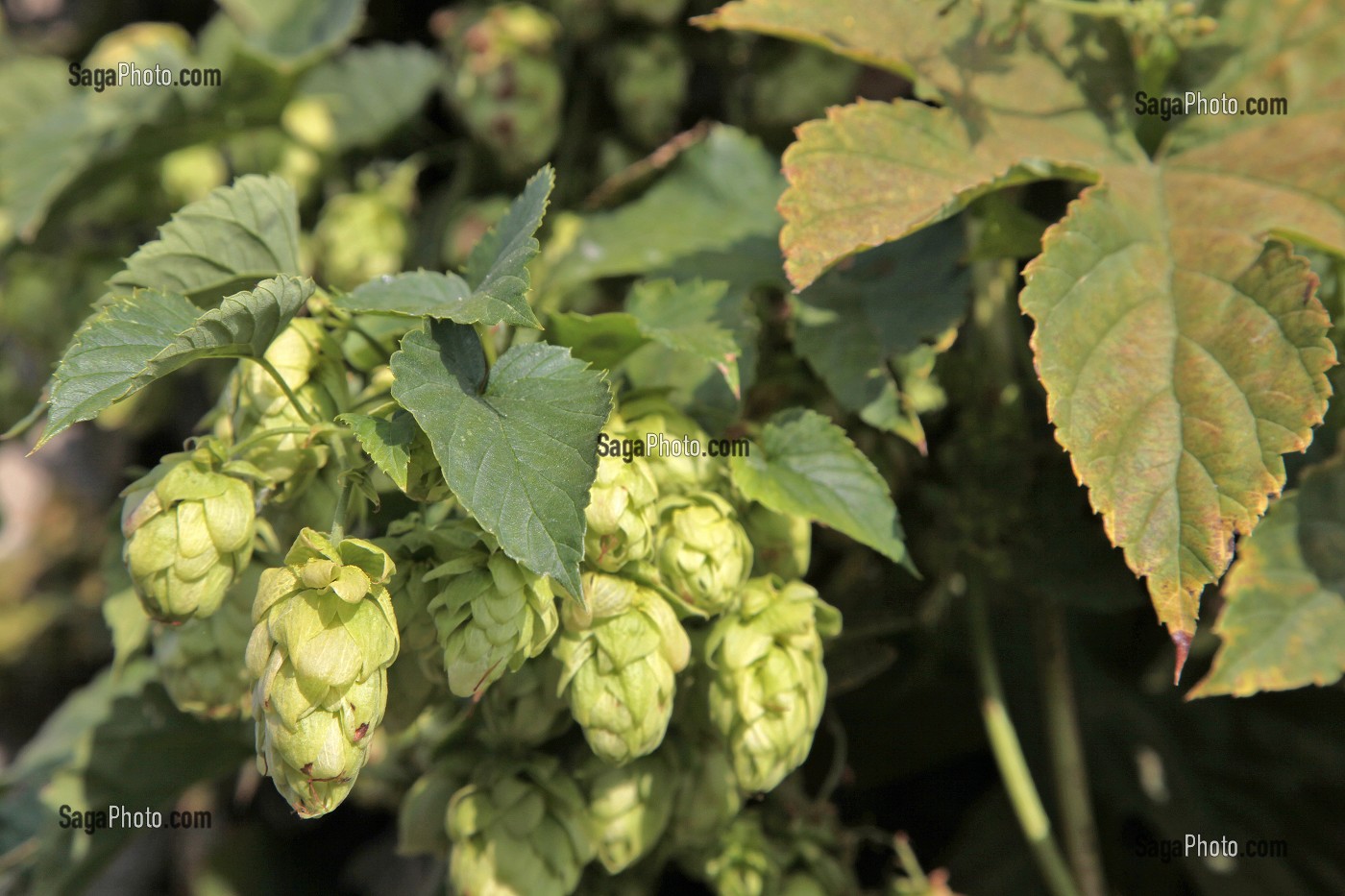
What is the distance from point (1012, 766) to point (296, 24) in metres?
1.22

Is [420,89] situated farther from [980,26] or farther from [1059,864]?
[1059,864]

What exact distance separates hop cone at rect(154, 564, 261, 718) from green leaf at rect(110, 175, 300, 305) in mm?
215

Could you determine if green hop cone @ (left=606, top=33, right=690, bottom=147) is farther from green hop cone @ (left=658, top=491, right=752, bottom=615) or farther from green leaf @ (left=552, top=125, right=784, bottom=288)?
green hop cone @ (left=658, top=491, right=752, bottom=615)

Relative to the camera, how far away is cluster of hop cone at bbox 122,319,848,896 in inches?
23.7

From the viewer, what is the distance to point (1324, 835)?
1191 millimetres

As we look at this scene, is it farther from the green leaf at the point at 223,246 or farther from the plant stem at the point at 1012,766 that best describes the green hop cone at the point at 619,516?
the plant stem at the point at 1012,766

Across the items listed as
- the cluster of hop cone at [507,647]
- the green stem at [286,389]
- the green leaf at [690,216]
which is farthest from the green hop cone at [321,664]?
the green leaf at [690,216]

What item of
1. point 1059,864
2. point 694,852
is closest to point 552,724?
point 694,852

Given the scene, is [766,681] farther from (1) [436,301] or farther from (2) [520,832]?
(1) [436,301]

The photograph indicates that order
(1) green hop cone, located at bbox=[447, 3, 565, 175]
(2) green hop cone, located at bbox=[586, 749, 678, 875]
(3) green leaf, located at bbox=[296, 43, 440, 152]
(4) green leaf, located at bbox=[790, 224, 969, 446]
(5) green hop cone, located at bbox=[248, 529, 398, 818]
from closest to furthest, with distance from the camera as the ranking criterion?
(5) green hop cone, located at bbox=[248, 529, 398, 818] → (2) green hop cone, located at bbox=[586, 749, 678, 875] → (4) green leaf, located at bbox=[790, 224, 969, 446] → (1) green hop cone, located at bbox=[447, 3, 565, 175] → (3) green leaf, located at bbox=[296, 43, 440, 152]

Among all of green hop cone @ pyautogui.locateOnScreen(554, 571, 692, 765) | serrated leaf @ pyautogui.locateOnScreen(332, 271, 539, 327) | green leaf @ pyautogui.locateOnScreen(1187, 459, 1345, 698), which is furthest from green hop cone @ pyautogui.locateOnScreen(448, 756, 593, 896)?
green leaf @ pyautogui.locateOnScreen(1187, 459, 1345, 698)

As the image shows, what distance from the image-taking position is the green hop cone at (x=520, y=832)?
0.79 meters

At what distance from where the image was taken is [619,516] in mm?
676

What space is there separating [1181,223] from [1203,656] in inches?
24.7
